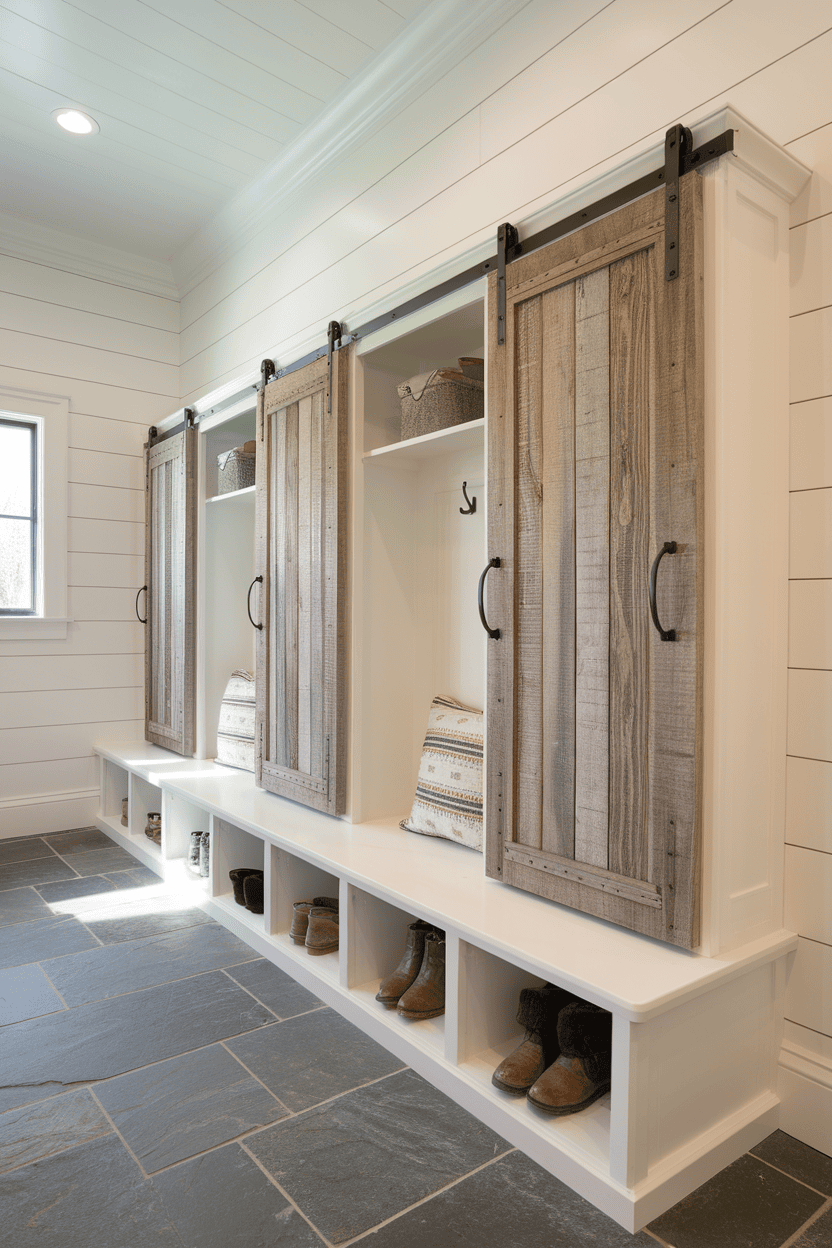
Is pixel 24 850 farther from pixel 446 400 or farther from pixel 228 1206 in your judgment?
pixel 446 400

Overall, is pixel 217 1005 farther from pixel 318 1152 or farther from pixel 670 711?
pixel 670 711

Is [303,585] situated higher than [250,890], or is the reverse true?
[303,585]

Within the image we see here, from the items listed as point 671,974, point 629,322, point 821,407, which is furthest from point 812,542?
point 671,974

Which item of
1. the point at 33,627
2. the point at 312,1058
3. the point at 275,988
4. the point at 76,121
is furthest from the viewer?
the point at 33,627

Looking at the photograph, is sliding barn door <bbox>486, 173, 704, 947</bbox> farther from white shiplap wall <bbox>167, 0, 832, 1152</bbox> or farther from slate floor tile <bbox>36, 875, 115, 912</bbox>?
slate floor tile <bbox>36, 875, 115, 912</bbox>

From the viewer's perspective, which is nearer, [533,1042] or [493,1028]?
[533,1042]

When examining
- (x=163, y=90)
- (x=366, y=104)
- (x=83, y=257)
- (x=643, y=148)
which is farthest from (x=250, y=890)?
(x=83, y=257)

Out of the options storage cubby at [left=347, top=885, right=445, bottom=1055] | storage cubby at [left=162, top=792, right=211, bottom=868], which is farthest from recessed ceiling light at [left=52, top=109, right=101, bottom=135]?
storage cubby at [left=347, top=885, right=445, bottom=1055]

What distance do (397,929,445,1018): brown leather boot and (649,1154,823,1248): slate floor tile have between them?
66 cm

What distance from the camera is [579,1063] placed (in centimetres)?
155

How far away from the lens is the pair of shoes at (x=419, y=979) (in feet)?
6.16

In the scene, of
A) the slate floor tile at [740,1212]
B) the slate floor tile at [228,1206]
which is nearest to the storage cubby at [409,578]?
the slate floor tile at [228,1206]

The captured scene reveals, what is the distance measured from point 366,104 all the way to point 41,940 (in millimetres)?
3033

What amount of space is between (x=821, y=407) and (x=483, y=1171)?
1.63 m
